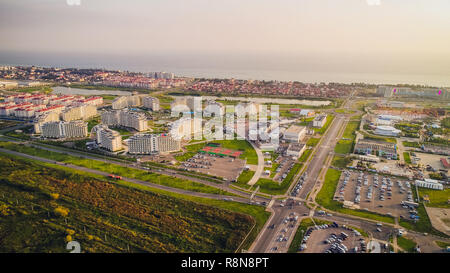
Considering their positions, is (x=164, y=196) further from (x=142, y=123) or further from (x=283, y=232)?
(x=142, y=123)

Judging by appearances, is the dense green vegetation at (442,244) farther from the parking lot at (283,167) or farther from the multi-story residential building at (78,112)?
the multi-story residential building at (78,112)

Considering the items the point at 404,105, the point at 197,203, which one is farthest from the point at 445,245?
the point at 404,105

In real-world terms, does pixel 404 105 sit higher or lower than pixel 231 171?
higher

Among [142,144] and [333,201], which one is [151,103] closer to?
[142,144]

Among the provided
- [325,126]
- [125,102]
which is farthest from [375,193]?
[125,102]
